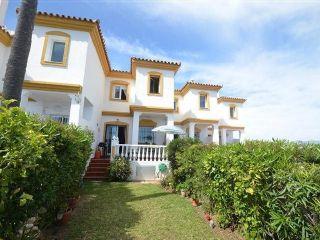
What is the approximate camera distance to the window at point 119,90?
67.5 feet

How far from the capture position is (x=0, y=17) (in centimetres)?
1530

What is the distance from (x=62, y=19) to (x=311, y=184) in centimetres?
1401

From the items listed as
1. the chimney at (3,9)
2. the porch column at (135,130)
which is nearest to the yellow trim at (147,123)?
the porch column at (135,130)

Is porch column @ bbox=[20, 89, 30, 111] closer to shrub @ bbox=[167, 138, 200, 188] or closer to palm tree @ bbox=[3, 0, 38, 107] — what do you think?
palm tree @ bbox=[3, 0, 38, 107]

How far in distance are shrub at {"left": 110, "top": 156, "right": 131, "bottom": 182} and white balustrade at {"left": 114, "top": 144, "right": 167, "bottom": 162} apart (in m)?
0.84

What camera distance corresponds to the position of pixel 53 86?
1244cm

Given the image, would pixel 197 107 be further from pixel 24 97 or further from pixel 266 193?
pixel 266 193

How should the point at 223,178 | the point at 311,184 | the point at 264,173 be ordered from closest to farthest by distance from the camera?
the point at 311,184 < the point at 264,173 < the point at 223,178

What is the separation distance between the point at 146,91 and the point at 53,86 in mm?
7949

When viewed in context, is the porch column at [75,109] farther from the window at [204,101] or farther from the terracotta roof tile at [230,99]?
the terracotta roof tile at [230,99]

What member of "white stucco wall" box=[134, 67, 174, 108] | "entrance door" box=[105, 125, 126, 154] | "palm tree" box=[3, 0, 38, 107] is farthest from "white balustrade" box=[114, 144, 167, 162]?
"palm tree" box=[3, 0, 38, 107]

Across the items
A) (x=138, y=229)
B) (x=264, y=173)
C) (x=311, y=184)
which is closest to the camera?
(x=311, y=184)

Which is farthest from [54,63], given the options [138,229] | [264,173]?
[264,173]

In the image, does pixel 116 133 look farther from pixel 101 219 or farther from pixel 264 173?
pixel 264 173
